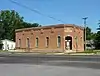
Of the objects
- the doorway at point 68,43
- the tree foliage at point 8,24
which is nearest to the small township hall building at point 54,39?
the doorway at point 68,43

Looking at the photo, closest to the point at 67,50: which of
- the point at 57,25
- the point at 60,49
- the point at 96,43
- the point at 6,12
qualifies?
the point at 60,49

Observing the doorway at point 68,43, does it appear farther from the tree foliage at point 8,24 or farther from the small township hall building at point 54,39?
the tree foliage at point 8,24

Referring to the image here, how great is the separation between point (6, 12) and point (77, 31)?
5704cm

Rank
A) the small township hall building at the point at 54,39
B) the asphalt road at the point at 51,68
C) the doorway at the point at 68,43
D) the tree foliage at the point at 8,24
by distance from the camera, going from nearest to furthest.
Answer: the asphalt road at the point at 51,68 → the small township hall building at the point at 54,39 → the doorway at the point at 68,43 → the tree foliage at the point at 8,24

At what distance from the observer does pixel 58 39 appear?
6894 centimetres

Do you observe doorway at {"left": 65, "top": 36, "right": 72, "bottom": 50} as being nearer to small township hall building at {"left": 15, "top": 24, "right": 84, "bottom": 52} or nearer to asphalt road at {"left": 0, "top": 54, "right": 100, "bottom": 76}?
small township hall building at {"left": 15, "top": 24, "right": 84, "bottom": 52}

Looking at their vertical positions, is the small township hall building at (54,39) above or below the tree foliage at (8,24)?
below

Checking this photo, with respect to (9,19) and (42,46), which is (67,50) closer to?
(42,46)

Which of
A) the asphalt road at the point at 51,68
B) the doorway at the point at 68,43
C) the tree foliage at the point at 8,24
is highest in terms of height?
the tree foliage at the point at 8,24

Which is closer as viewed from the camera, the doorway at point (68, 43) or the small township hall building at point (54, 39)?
the small township hall building at point (54, 39)

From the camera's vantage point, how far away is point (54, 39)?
2746 inches

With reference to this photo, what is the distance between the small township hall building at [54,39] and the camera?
6819cm

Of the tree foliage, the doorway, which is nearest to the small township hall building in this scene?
the doorway

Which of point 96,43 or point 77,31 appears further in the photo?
point 96,43
